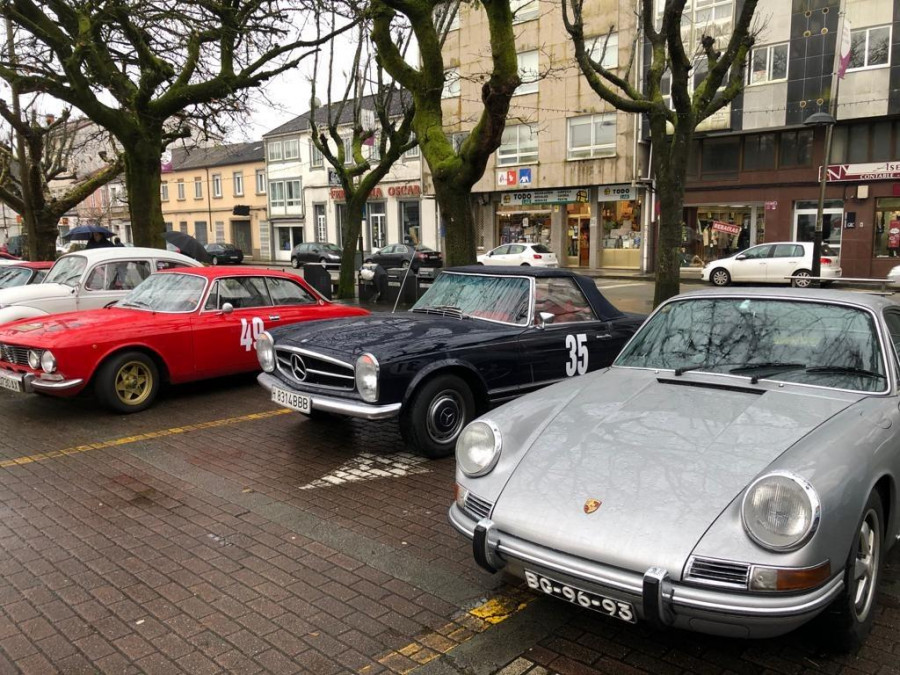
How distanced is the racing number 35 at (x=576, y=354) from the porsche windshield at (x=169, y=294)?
4167 mm

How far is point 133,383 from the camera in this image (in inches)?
286

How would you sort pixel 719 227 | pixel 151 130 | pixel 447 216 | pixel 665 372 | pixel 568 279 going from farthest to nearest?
pixel 719 227 → pixel 151 130 → pixel 447 216 → pixel 568 279 → pixel 665 372

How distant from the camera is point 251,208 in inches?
1965

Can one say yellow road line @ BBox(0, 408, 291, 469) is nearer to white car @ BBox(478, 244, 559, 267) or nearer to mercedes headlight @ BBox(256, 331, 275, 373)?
mercedes headlight @ BBox(256, 331, 275, 373)

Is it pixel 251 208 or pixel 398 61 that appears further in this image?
pixel 251 208

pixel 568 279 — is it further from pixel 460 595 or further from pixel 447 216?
pixel 447 216

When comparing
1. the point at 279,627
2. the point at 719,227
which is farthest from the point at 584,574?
the point at 719,227

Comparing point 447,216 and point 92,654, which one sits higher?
point 447,216

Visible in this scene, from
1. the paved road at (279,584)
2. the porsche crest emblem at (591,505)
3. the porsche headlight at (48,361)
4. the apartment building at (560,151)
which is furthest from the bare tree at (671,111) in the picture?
the apartment building at (560,151)

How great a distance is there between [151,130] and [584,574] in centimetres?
1546

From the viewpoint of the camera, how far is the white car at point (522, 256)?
2909 cm

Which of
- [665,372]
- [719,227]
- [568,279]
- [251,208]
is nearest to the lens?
[665,372]

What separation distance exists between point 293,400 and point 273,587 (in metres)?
Result: 2.34

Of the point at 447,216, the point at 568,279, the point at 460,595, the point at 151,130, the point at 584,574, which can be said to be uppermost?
the point at 151,130
